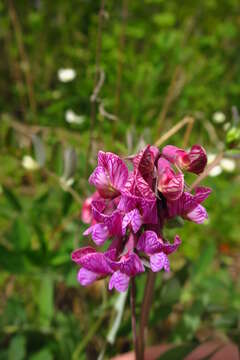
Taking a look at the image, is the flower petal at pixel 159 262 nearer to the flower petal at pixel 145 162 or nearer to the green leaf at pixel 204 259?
the flower petal at pixel 145 162

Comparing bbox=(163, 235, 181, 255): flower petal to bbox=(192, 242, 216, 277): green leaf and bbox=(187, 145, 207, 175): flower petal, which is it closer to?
bbox=(187, 145, 207, 175): flower petal

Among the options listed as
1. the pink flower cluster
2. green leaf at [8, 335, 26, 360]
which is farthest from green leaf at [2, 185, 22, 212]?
the pink flower cluster

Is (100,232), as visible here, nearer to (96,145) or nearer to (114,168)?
(114,168)

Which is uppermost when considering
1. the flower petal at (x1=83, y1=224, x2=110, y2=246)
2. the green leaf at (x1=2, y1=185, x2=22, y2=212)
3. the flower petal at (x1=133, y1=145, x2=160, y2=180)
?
the green leaf at (x1=2, y1=185, x2=22, y2=212)

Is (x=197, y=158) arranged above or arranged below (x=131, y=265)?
above

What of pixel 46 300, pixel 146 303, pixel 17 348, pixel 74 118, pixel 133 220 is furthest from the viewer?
pixel 74 118

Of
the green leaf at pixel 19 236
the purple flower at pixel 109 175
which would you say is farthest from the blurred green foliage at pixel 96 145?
the purple flower at pixel 109 175

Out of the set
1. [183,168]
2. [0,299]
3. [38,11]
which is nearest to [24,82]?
[38,11]

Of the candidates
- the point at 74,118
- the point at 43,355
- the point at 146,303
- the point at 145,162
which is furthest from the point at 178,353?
the point at 74,118

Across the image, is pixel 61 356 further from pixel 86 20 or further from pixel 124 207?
pixel 86 20
